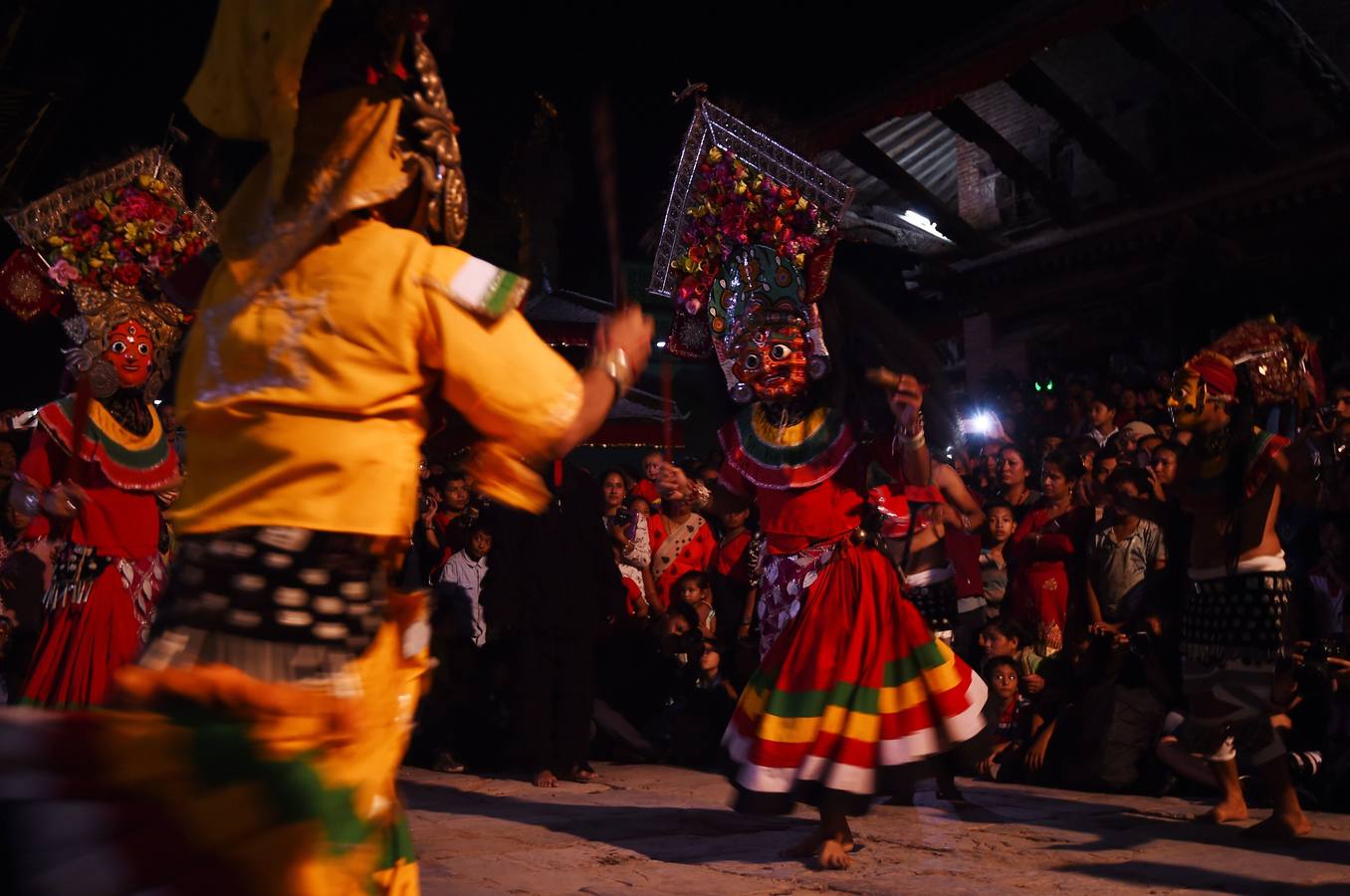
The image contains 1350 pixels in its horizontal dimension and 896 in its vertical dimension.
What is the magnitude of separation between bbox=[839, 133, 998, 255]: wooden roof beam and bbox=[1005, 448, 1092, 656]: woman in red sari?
866 centimetres

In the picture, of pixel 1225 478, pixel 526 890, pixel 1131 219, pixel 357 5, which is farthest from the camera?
pixel 1131 219

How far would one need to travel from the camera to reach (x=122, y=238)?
18.6ft

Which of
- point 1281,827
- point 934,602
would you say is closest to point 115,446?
point 934,602

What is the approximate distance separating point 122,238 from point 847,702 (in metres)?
3.64

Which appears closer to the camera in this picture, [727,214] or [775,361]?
[775,361]

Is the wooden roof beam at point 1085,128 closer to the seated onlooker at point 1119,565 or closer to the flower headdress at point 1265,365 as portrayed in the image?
the seated onlooker at point 1119,565

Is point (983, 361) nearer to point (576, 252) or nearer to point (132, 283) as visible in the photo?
point (576, 252)

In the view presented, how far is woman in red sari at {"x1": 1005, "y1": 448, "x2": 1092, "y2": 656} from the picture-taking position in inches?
302

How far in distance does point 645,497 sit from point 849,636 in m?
5.08

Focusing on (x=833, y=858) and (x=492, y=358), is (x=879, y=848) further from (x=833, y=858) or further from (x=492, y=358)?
(x=492, y=358)

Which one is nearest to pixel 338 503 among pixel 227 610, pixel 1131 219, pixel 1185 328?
pixel 227 610

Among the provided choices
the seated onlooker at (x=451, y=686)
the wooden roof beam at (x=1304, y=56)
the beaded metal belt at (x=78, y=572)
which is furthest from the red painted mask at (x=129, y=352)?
Result: the wooden roof beam at (x=1304, y=56)

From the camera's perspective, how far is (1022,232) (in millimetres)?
16328

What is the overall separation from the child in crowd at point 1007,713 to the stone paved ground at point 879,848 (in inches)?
8.2
